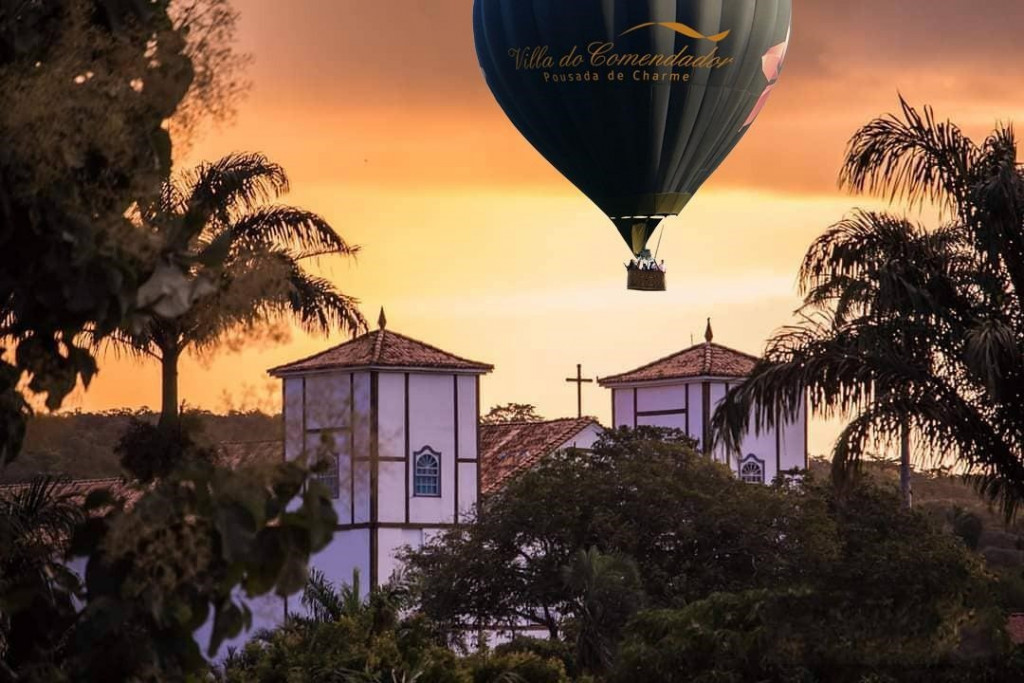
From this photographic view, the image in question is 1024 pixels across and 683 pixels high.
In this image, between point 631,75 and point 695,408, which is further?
point 695,408

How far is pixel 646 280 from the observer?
39.8m

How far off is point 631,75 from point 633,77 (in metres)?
0.05

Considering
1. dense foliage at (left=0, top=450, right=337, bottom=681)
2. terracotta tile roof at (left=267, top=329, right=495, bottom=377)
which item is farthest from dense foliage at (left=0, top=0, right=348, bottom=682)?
terracotta tile roof at (left=267, top=329, right=495, bottom=377)

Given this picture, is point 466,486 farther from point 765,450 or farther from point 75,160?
point 75,160

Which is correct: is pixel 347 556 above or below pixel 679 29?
below

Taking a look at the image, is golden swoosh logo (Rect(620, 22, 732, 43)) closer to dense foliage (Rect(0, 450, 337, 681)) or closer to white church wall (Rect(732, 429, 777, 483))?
white church wall (Rect(732, 429, 777, 483))

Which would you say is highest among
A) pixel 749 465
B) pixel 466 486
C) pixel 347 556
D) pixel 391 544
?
pixel 749 465

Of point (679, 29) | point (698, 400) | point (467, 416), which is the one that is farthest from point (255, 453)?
point (698, 400)

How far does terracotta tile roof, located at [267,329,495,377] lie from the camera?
53.7m

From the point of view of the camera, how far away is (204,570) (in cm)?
612

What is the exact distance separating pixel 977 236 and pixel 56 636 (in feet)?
45.9

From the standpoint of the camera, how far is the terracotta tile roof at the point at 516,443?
5797cm

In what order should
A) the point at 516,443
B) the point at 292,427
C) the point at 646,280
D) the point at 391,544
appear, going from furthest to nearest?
the point at 516,443 < the point at 391,544 < the point at 646,280 < the point at 292,427

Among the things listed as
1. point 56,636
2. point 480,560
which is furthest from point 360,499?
point 56,636
